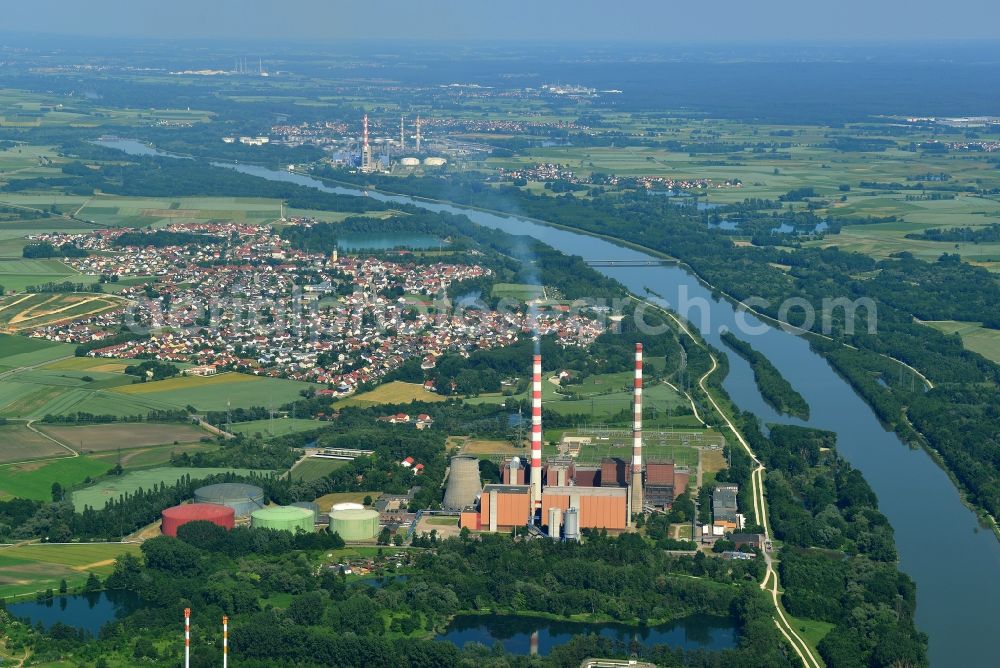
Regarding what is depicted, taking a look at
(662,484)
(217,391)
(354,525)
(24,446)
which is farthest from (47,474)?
(662,484)

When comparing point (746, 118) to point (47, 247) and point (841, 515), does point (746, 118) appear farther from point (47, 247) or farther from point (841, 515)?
point (841, 515)

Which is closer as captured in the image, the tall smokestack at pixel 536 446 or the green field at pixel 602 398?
the tall smokestack at pixel 536 446

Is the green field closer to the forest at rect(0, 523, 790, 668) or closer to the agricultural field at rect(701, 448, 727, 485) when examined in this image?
the agricultural field at rect(701, 448, 727, 485)

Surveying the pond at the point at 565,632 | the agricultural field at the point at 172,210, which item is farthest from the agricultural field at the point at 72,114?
the pond at the point at 565,632

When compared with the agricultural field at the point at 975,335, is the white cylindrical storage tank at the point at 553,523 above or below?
above

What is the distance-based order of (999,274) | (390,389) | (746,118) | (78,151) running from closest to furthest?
(390,389)
(999,274)
(78,151)
(746,118)

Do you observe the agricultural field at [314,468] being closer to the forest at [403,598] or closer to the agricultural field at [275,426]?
the agricultural field at [275,426]

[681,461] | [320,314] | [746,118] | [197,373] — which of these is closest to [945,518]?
[681,461]
